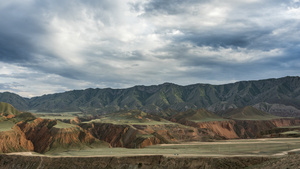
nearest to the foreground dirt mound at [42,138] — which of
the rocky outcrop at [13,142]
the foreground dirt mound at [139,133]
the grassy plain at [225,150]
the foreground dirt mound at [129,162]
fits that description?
the rocky outcrop at [13,142]

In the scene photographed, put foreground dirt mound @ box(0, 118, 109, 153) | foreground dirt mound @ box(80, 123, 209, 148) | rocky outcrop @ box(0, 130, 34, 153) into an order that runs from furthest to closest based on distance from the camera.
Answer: foreground dirt mound @ box(80, 123, 209, 148)
foreground dirt mound @ box(0, 118, 109, 153)
rocky outcrop @ box(0, 130, 34, 153)

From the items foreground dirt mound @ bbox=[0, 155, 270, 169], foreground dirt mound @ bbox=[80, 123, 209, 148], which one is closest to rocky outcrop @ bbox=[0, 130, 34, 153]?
foreground dirt mound @ bbox=[0, 155, 270, 169]

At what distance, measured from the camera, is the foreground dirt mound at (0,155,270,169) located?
5728 centimetres

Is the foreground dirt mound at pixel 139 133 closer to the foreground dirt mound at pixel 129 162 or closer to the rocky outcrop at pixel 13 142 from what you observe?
the rocky outcrop at pixel 13 142

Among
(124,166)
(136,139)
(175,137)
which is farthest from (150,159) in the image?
(175,137)

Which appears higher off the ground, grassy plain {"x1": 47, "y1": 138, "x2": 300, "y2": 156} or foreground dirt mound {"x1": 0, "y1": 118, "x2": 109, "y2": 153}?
grassy plain {"x1": 47, "y1": 138, "x2": 300, "y2": 156}

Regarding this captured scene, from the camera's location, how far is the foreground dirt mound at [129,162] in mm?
57281

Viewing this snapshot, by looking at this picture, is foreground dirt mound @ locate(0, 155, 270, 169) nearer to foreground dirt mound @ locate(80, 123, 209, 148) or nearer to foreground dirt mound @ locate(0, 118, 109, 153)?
foreground dirt mound @ locate(0, 118, 109, 153)

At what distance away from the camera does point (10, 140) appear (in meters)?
128

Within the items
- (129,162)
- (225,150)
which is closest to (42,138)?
(129,162)

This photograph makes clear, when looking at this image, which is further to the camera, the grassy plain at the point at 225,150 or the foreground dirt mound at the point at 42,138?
the foreground dirt mound at the point at 42,138

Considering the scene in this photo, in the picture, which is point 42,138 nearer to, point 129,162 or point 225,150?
point 129,162

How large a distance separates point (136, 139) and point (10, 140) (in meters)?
75.5

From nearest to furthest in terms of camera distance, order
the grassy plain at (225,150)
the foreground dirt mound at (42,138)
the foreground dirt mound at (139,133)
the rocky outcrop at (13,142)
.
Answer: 1. the grassy plain at (225,150)
2. the rocky outcrop at (13,142)
3. the foreground dirt mound at (42,138)
4. the foreground dirt mound at (139,133)
